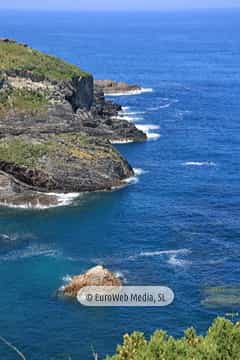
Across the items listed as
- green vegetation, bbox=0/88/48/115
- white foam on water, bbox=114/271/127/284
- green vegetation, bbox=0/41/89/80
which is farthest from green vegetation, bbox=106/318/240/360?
green vegetation, bbox=0/41/89/80

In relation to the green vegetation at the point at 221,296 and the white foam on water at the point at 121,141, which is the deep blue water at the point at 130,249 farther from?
the white foam on water at the point at 121,141

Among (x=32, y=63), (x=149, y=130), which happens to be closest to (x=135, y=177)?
(x=149, y=130)

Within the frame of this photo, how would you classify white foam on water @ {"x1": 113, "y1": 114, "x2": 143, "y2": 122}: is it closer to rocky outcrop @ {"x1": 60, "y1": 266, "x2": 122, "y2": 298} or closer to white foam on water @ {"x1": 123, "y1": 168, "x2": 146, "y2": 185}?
white foam on water @ {"x1": 123, "y1": 168, "x2": 146, "y2": 185}

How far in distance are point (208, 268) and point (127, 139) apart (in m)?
70.7

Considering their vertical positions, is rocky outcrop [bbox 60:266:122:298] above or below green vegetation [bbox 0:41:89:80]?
below

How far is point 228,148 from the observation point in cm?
14912

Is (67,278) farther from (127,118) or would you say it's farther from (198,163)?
(127,118)

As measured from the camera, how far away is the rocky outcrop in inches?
3226

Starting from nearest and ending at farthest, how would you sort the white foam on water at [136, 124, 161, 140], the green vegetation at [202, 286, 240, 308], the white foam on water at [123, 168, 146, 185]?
the green vegetation at [202, 286, 240, 308] → the white foam on water at [123, 168, 146, 185] → the white foam on water at [136, 124, 161, 140]

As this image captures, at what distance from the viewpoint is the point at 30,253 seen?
94938 mm

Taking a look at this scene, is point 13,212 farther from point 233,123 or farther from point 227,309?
point 233,123

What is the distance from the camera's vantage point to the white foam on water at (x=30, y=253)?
306 feet

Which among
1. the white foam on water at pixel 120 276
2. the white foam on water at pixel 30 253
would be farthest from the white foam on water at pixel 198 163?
the white foam on water at pixel 120 276

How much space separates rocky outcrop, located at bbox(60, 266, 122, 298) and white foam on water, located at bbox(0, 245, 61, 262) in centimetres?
1173
